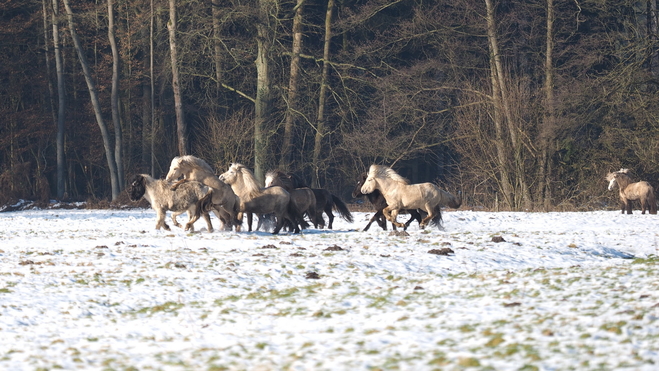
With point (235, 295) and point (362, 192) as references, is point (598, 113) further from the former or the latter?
point (235, 295)

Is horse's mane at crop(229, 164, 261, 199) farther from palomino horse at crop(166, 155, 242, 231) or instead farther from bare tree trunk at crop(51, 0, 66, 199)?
bare tree trunk at crop(51, 0, 66, 199)

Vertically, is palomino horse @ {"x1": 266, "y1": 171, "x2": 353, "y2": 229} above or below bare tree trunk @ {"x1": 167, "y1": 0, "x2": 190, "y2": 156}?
below

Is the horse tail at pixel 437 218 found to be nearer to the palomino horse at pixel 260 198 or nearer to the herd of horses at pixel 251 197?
the herd of horses at pixel 251 197

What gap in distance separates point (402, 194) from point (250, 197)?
9.76 feet

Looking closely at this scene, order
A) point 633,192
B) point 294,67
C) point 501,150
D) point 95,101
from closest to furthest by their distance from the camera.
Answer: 1. point 633,192
2. point 501,150
3. point 294,67
4. point 95,101

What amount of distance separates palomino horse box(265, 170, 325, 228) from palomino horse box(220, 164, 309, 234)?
25 cm

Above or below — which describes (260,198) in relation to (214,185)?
below

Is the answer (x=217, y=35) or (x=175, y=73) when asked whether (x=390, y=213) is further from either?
(x=175, y=73)

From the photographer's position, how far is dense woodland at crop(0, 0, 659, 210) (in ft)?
89.0

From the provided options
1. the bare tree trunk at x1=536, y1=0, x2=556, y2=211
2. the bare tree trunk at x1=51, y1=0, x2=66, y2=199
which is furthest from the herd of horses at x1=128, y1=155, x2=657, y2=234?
the bare tree trunk at x1=51, y1=0, x2=66, y2=199

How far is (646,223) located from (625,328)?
12.7 meters

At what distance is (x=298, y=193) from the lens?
16.7 m

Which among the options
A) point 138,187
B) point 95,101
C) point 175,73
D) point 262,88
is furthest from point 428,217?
point 95,101

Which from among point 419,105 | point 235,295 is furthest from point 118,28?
point 235,295
